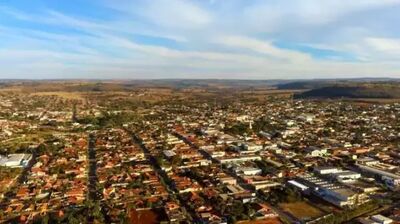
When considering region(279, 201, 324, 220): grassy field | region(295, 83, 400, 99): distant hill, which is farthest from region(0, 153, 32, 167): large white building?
region(295, 83, 400, 99): distant hill

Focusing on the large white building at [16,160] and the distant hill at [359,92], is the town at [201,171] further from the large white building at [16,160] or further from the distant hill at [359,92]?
the distant hill at [359,92]

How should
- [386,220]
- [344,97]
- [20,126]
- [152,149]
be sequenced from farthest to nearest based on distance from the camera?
1. [344,97]
2. [20,126]
3. [152,149]
4. [386,220]

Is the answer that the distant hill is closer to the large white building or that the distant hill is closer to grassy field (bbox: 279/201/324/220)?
grassy field (bbox: 279/201/324/220)

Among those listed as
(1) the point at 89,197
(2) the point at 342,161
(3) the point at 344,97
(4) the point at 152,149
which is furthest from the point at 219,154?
(3) the point at 344,97

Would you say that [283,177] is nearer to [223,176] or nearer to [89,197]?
[223,176]

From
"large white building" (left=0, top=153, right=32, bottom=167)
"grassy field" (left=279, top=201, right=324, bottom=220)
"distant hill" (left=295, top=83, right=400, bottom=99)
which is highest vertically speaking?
"distant hill" (left=295, top=83, right=400, bottom=99)

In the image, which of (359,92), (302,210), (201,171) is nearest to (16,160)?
(201,171)
